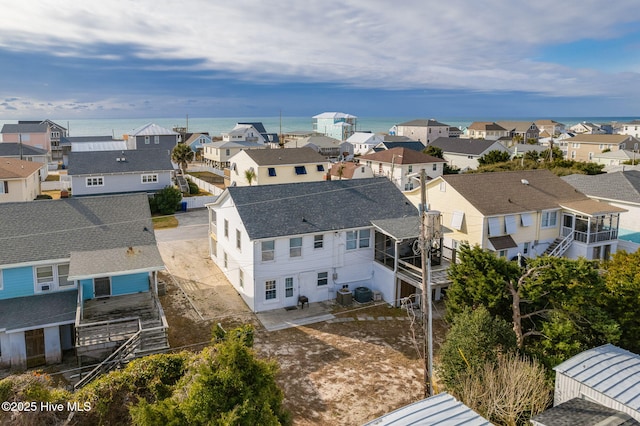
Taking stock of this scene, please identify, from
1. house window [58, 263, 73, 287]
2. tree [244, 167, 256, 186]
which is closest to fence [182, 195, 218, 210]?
tree [244, 167, 256, 186]

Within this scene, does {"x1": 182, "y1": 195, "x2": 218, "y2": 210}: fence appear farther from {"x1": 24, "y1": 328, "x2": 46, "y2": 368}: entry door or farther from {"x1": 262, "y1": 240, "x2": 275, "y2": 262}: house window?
{"x1": 24, "y1": 328, "x2": 46, "y2": 368}: entry door

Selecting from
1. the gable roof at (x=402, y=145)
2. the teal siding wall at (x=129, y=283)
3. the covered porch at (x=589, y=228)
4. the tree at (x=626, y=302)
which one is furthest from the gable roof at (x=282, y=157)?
the tree at (x=626, y=302)

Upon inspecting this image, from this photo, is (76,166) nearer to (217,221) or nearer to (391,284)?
(217,221)

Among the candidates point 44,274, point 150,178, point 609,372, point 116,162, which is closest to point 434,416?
point 609,372

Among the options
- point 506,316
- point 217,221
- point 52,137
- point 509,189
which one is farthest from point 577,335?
point 52,137

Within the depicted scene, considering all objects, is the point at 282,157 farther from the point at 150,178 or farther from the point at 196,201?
the point at 150,178

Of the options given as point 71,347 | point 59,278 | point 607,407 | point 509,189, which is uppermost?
point 509,189
